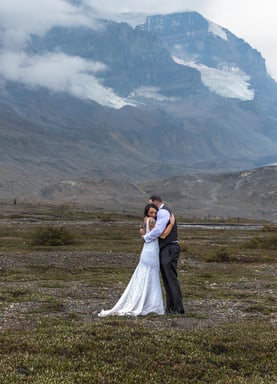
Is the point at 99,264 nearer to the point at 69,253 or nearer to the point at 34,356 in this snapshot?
the point at 69,253

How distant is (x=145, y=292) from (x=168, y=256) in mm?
1454

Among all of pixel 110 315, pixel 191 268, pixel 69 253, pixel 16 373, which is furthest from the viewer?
pixel 69 253

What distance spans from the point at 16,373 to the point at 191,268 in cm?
2960

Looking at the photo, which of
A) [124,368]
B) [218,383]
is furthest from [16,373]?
[218,383]

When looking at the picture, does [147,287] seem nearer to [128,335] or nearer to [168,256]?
[168,256]

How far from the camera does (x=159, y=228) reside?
1844 cm

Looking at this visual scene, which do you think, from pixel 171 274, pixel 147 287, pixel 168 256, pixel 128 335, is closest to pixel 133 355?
pixel 128 335

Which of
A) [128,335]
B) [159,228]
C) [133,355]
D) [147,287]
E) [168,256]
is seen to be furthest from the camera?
[168,256]

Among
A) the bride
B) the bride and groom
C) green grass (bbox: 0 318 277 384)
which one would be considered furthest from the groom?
green grass (bbox: 0 318 277 384)

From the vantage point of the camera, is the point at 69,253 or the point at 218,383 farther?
the point at 69,253

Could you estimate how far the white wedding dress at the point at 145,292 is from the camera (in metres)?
18.4

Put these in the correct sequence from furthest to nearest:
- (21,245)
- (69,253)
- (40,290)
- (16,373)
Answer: (21,245) → (69,253) → (40,290) → (16,373)

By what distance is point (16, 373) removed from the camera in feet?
36.0

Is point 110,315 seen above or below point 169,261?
below
